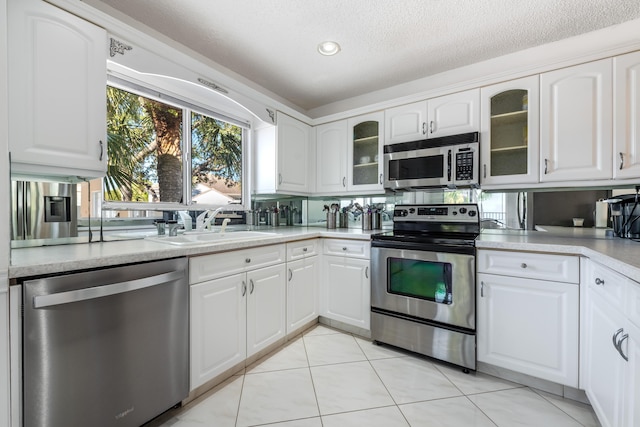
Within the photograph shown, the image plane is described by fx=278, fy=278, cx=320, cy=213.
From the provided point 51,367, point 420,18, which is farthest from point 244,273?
point 420,18

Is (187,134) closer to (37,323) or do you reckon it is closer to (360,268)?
(37,323)

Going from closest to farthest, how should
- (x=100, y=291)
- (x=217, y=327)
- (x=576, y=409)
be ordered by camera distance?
1. (x=100, y=291)
2. (x=576, y=409)
3. (x=217, y=327)

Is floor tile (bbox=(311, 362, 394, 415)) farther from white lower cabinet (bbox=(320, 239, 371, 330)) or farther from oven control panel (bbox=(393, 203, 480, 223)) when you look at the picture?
oven control panel (bbox=(393, 203, 480, 223))

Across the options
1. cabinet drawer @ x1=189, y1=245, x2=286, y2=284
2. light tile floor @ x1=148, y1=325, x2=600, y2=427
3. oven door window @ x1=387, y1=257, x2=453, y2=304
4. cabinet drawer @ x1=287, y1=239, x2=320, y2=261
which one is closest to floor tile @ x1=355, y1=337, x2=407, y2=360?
light tile floor @ x1=148, y1=325, x2=600, y2=427

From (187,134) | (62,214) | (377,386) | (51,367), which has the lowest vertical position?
(377,386)

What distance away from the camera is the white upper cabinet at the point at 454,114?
2.24 m

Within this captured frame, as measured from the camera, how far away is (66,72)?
1351 millimetres

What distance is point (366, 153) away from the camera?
285 cm

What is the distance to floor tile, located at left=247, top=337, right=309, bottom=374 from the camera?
6.43 feet

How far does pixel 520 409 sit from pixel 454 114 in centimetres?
207

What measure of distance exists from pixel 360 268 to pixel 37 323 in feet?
6.35

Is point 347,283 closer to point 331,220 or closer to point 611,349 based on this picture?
point 331,220

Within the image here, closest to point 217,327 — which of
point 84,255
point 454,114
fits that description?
point 84,255

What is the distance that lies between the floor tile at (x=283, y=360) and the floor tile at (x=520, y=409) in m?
1.12
